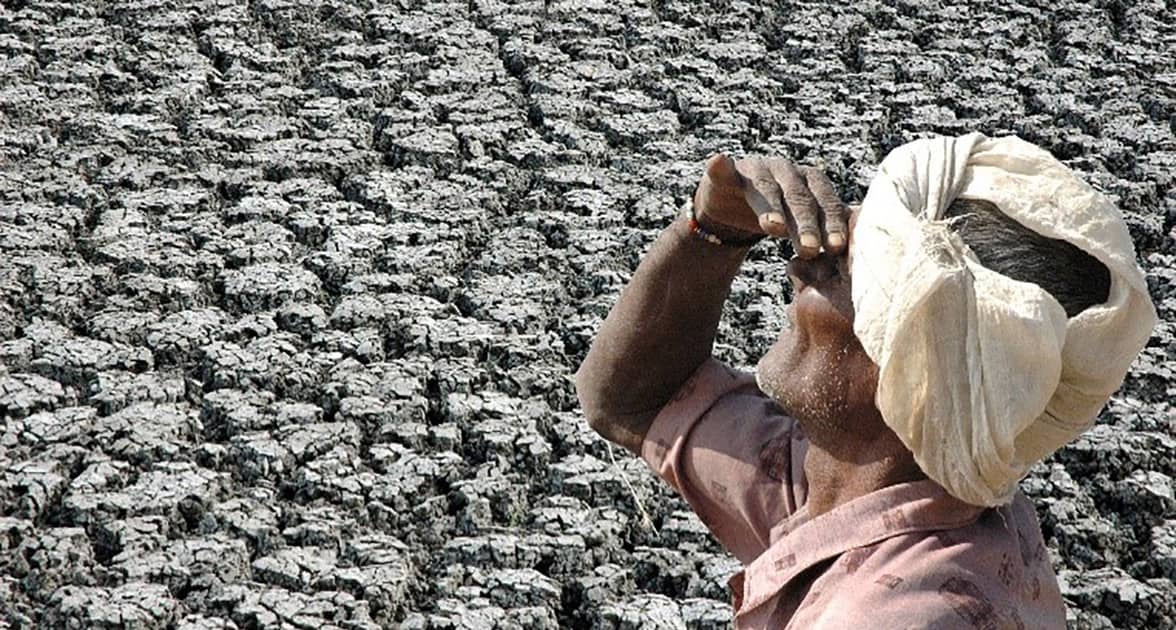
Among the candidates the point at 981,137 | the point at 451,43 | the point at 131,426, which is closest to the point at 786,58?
the point at 451,43

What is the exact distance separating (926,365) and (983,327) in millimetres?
53

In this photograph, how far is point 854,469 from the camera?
1.66 m

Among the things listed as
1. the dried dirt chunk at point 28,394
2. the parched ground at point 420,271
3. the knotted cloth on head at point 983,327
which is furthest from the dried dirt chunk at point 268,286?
the knotted cloth on head at point 983,327

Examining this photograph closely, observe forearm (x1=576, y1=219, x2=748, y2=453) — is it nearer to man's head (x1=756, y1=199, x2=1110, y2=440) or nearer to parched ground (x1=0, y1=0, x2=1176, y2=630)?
man's head (x1=756, y1=199, x2=1110, y2=440)

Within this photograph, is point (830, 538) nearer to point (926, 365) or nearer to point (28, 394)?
point (926, 365)

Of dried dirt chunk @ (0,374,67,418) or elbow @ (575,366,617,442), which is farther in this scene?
dried dirt chunk @ (0,374,67,418)

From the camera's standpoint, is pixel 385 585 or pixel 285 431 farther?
pixel 285 431

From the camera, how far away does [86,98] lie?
12.8ft

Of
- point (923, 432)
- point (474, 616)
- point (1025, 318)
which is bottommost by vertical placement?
point (474, 616)

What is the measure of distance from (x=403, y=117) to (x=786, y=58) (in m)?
0.90

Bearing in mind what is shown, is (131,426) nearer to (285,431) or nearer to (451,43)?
(285,431)

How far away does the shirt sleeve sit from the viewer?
1.80 meters

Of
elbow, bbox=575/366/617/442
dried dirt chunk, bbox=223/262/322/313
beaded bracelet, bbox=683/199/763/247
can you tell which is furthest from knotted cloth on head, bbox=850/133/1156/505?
dried dirt chunk, bbox=223/262/322/313

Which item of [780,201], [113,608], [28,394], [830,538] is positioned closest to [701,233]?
[780,201]
